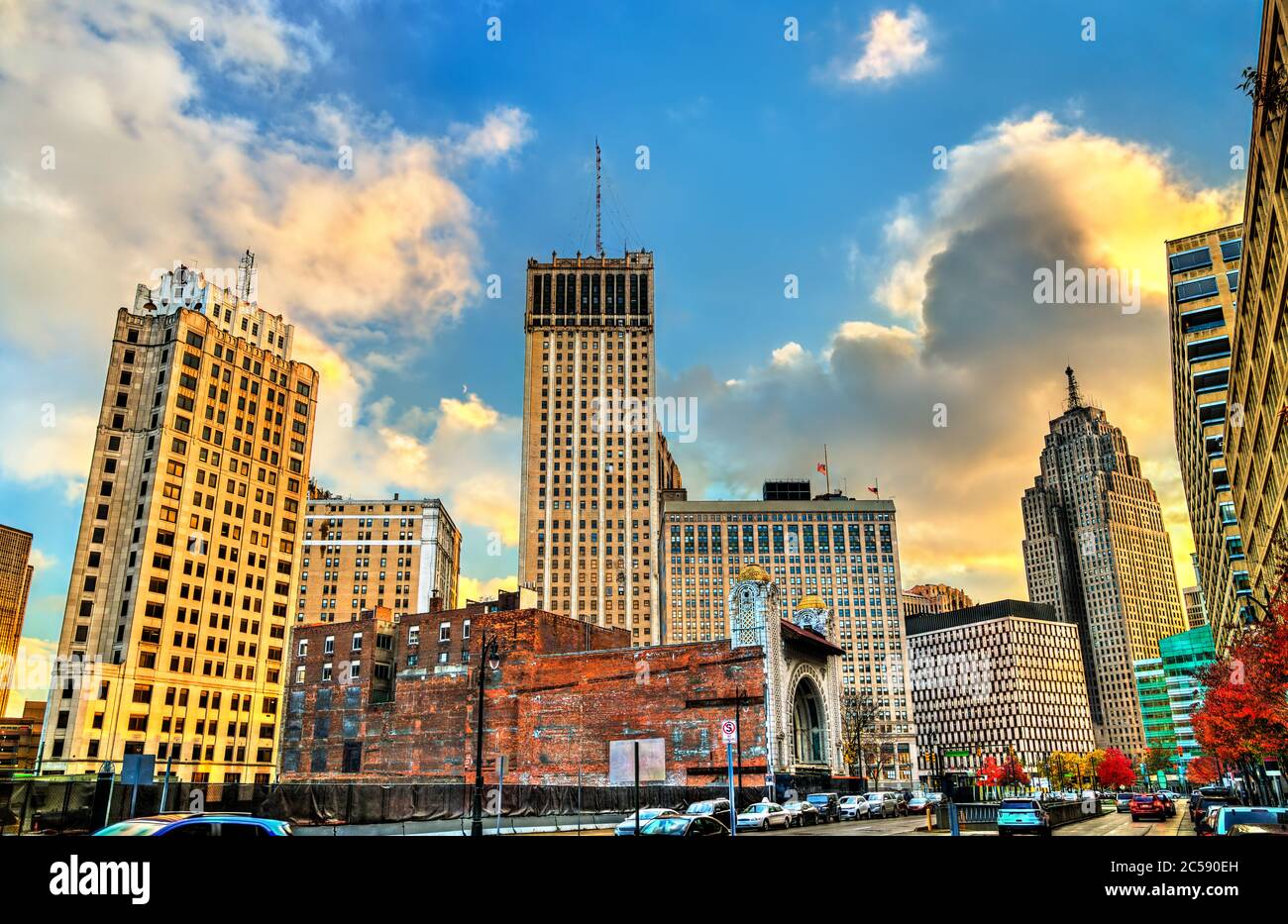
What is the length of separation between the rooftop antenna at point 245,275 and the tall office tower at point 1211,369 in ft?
387

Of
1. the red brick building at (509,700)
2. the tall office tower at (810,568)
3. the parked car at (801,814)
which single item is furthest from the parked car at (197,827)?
the tall office tower at (810,568)

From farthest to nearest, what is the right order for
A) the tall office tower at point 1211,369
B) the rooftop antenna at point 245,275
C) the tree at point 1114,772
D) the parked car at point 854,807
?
the tree at point 1114,772
the rooftop antenna at point 245,275
the tall office tower at point 1211,369
the parked car at point 854,807

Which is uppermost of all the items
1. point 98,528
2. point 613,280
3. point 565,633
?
point 613,280

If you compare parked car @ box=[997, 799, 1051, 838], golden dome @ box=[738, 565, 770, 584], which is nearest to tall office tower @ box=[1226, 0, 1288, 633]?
parked car @ box=[997, 799, 1051, 838]

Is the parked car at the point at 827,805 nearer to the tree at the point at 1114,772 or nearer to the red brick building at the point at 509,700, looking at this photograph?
the red brick building at the point at 509,700

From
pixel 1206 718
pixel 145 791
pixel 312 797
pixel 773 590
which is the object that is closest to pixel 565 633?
pixel 773 590

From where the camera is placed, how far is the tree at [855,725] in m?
93.4

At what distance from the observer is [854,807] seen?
2205 inches

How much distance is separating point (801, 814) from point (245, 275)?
4472 inches

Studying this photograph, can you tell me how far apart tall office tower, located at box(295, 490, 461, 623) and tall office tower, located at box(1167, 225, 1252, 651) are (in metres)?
138
